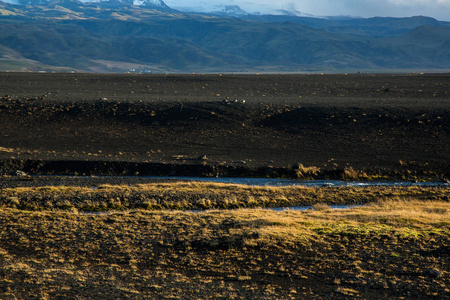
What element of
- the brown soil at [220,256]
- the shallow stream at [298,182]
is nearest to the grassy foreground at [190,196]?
the shallow stream at [298,182]

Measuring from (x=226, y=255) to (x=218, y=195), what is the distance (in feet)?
43.4

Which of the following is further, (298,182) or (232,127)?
(232,127)

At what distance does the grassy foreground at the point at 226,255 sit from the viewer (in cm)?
1594

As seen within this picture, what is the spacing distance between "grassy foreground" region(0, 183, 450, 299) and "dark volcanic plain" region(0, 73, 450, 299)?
9 centimetres

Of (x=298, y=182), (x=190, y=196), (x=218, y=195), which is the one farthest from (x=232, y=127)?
(x=190, y=196)

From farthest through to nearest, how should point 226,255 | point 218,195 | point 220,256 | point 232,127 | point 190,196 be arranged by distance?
1. point 232,127
2. point 218,195
3. point 190,196
4. point 226,255
5. point 220,256

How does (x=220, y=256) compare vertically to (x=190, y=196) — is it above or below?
above

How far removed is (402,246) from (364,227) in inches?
113

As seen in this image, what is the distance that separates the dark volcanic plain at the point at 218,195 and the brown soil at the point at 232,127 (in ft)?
0.83

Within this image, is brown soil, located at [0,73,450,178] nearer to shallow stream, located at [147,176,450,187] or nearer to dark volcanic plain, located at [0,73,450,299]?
dark volcanic plain, located at [0,73,450,299]

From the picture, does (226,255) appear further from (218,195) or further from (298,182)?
(298,182)

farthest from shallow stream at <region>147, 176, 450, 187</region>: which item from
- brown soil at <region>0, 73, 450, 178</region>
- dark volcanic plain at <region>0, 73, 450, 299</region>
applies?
brown soil at <region>0, 73, 450, 178</region>

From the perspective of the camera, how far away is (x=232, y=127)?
182 ft

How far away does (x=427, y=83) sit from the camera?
85000 millimetres
